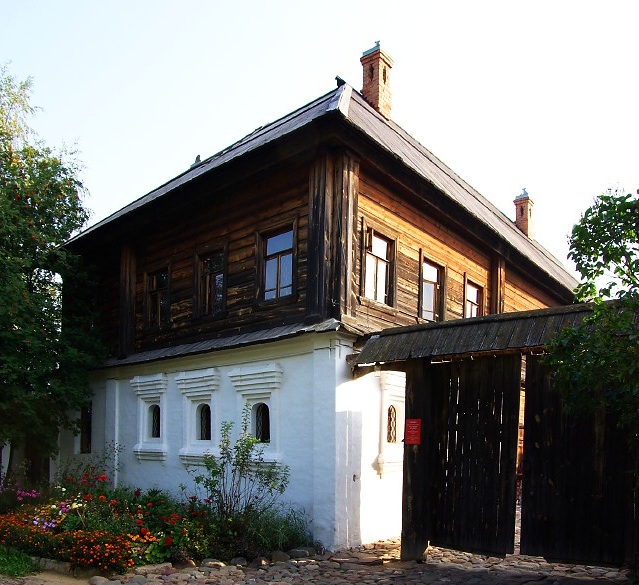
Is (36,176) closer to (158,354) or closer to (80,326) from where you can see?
(80,326)

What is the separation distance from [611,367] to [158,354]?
10.1m

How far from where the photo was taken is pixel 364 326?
10758 millimetres

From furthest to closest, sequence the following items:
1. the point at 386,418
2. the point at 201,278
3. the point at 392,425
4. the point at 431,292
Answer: the point at 201,278, the point at 431,292, the point at 392,425, the point at 386,418

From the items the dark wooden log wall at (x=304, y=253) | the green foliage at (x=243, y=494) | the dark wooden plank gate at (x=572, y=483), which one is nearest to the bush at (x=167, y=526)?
the green foliage at (x=243, y=494)

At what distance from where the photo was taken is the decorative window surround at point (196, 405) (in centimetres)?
1244

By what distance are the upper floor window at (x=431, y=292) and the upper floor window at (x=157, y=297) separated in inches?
221

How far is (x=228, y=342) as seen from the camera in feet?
40.1

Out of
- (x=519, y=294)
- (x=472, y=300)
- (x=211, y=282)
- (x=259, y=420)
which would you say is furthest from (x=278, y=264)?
(x=519, y=294)

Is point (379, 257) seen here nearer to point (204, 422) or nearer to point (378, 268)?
point (378, 268)

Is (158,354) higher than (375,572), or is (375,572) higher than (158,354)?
(158,354)

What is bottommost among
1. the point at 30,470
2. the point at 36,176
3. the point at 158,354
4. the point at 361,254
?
the point at 30,470

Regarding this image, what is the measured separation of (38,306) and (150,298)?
2.39m

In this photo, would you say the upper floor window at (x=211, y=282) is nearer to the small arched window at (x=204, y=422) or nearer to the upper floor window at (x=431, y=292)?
the small arched window at (x=204, y=422)

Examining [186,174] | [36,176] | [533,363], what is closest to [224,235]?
[186,174]
